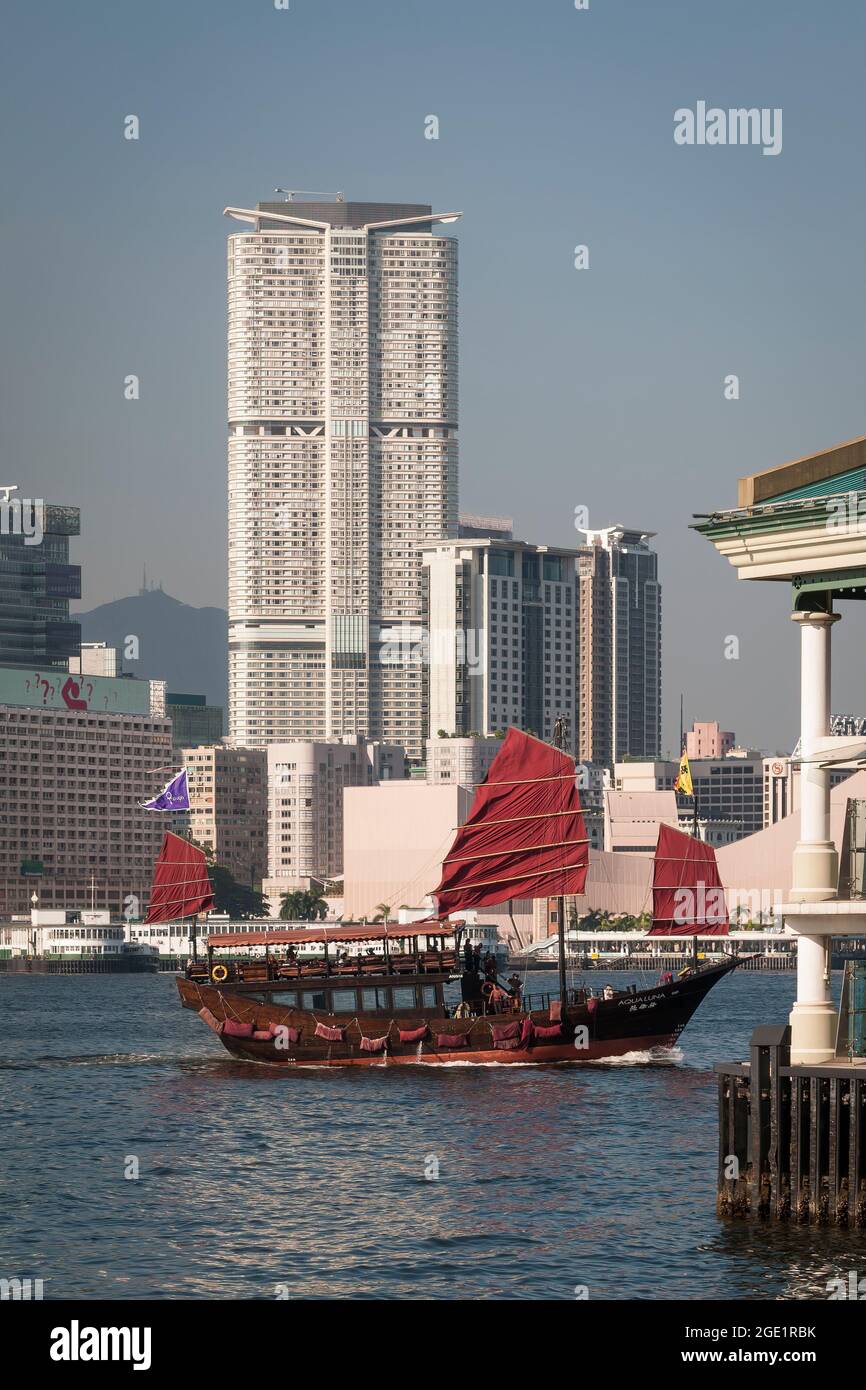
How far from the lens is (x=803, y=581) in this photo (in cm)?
3406

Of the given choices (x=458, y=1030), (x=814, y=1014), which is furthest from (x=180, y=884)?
(x=814, y=1014)

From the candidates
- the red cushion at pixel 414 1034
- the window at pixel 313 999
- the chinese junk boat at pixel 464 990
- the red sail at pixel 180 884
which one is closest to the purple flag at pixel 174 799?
the red sail at pixel 180 884

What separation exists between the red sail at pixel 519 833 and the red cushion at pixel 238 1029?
26.2 ft

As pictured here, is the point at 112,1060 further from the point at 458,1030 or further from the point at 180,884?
the point at 180,884

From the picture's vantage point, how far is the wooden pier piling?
32.6 metres

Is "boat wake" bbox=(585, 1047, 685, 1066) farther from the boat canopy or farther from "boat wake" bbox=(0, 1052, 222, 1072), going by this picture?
"boat wake" bbox=(0, 1052, 222, 1072)

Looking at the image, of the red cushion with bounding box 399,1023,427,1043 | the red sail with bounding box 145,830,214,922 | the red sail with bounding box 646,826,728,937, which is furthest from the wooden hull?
the red sail with bounding box 145,830,214,922

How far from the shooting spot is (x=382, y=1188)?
46.4m

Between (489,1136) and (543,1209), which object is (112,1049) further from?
(543,1209)

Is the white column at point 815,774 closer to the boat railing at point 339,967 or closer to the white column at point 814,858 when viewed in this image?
the white column at point 814,858

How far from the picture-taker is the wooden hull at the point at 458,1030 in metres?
77.8

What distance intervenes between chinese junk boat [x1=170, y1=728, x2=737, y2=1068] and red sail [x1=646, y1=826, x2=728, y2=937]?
7.69m

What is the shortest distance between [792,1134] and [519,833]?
48.6 m
